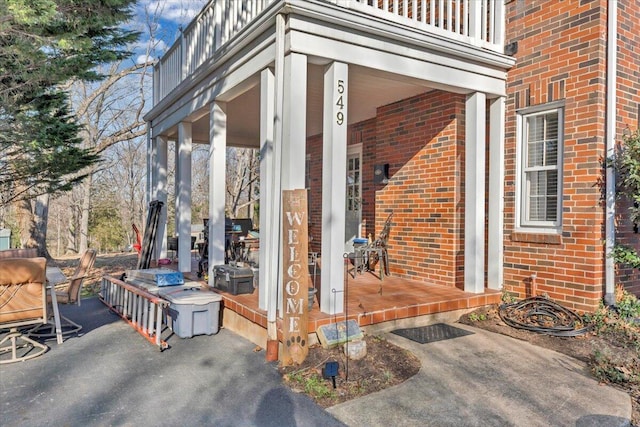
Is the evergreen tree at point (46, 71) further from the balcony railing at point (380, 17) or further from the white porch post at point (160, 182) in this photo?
the white porch post at point (160, 182)

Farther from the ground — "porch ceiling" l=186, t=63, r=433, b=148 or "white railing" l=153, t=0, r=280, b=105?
"white railing" l=153, t=0, r=280, b=105

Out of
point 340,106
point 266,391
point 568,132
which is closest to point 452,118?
point 568,132

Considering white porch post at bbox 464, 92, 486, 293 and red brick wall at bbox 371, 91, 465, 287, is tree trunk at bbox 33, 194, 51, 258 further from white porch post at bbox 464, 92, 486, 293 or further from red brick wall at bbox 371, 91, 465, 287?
white porch post at bbox 464, 92, 486, 293

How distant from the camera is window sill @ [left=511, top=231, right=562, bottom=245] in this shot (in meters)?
4.93

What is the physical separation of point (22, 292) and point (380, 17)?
4.54 m

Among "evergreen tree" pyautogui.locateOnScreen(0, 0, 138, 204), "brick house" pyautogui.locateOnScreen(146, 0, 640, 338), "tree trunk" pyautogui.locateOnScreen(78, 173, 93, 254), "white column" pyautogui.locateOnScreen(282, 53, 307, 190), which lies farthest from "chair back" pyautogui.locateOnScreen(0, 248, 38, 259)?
"tree trunk" pyautogui.locateOnScreen(78, 173, 93, 254)

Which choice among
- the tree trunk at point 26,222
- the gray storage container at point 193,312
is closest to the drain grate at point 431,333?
the gray storage container at point 193,312

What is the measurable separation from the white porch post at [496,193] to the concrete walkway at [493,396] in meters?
1.57

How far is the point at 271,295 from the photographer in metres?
3.92

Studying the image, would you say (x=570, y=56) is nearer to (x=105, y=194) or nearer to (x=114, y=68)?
(x=114, y=68)

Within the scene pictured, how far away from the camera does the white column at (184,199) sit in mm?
6695

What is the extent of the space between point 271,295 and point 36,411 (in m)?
1.94

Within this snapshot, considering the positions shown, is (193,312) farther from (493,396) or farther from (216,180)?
(493,396)

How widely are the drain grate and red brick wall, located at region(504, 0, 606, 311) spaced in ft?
4.32
